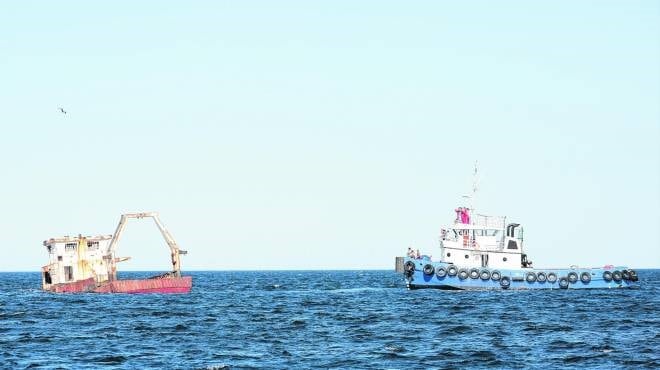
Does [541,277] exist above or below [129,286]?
above

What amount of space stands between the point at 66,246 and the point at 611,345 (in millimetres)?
56540

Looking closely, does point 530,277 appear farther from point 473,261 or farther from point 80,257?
point 80,257

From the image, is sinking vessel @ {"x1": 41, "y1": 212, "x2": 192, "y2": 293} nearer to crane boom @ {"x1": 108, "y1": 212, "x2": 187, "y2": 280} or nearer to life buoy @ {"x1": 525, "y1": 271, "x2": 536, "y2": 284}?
crane boom @ {"x1": 108, "y1": 212, "x2": 187, "y2": 280}

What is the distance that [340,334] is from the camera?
5256cm

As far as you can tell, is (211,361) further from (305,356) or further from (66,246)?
(66,246)

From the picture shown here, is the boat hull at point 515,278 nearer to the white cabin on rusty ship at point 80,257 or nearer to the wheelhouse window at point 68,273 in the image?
the white cabin on rusty ship at point 80,257

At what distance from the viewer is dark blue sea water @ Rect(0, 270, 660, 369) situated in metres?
41.6

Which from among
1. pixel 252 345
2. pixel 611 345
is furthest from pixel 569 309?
pixel 252 345

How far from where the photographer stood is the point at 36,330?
56.0 metres

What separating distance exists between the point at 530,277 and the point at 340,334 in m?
43.6

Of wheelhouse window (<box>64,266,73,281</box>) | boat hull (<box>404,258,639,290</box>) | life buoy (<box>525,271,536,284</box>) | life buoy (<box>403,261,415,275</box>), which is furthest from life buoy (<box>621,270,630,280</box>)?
wheelhouse window (<box>64,266,73,281</box>)

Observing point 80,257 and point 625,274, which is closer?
point 80,257

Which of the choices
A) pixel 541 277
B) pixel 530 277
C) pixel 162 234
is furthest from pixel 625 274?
pixel 162 234

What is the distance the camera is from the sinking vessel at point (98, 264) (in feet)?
294
